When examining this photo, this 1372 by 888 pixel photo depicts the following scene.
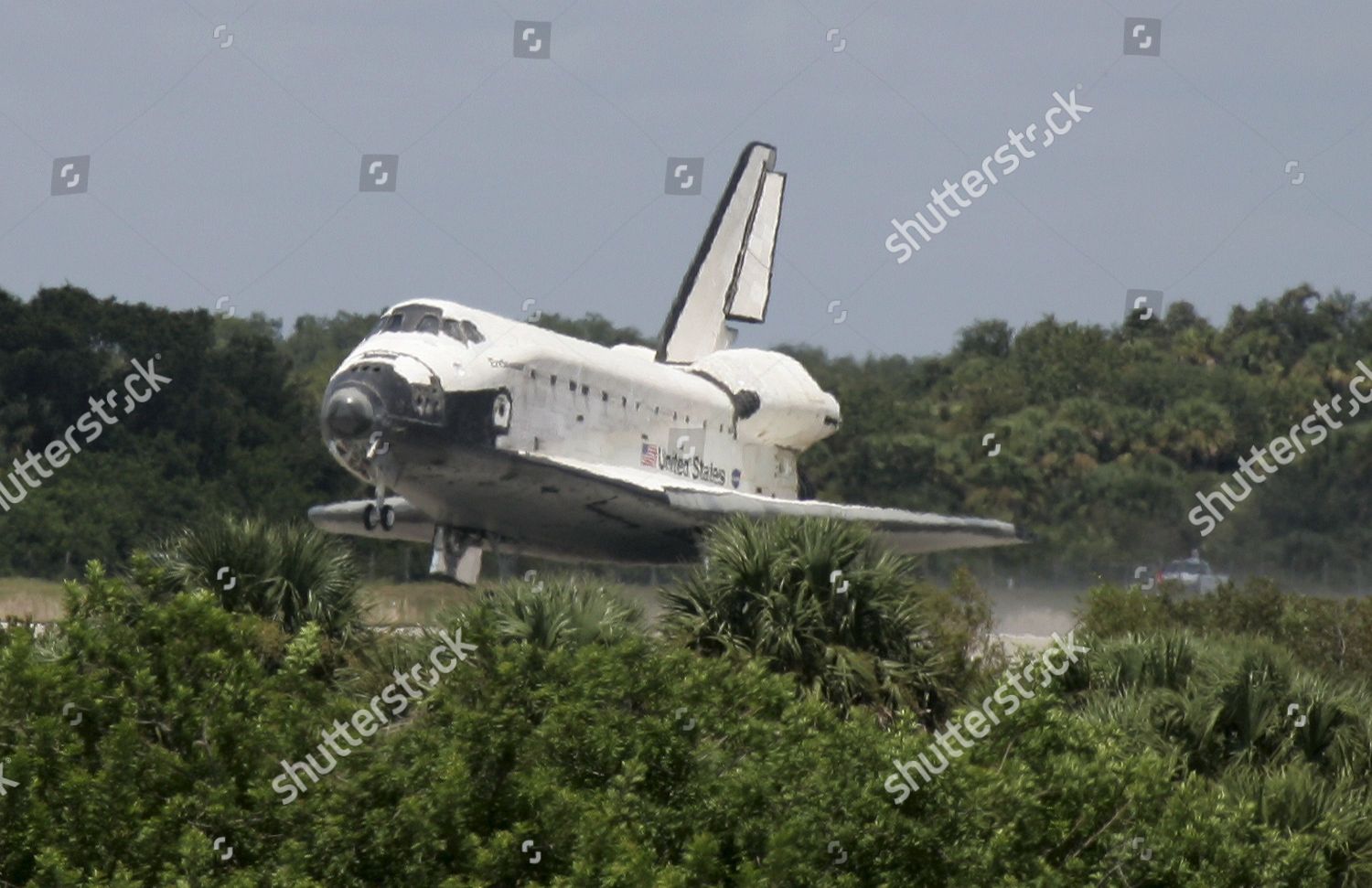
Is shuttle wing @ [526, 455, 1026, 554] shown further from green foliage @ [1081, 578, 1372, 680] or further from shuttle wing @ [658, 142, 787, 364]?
shuttle wing @ [658, 142, 787, 364]

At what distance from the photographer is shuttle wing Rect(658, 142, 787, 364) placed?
2912 centimetres

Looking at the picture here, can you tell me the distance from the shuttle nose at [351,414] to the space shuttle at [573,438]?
0.7 inches

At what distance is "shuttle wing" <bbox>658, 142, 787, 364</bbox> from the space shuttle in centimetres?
5

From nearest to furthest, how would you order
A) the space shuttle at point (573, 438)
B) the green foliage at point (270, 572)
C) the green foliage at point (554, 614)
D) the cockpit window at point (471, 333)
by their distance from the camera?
the green foliage at point (554, 614) → the green foliage at point (270, 572) → the space shuttle at point (573, 438) → the cockpit window at point (471, 333)

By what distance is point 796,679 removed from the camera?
13.4 meters

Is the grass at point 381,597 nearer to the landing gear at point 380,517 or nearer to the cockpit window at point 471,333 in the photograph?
the landing gear at point 380,517

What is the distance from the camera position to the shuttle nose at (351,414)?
66.2 feet

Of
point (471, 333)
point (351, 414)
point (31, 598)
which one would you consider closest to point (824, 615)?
point (351, 414)

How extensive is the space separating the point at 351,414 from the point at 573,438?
3.44 m

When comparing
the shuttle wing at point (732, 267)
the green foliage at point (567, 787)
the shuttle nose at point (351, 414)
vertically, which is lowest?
the green foliage at point (567, 787)

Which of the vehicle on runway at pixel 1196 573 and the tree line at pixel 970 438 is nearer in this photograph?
the vehicle on runway at pixel 1196 573

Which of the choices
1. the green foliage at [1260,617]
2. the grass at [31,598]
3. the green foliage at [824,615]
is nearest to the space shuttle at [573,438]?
the green foliage at [1260,617]

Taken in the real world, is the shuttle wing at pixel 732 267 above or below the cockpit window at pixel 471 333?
above

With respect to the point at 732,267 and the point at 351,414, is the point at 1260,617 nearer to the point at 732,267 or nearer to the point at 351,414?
the point at 351,414
